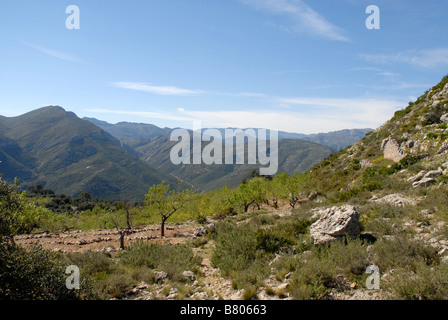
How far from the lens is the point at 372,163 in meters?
30.5

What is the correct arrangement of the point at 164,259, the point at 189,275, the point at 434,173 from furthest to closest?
the point at 434,173, the point at 164,259, the point at 189,275

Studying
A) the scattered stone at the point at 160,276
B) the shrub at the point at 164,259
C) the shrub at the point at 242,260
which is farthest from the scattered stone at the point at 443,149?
the scattered stone at the point at 160,276

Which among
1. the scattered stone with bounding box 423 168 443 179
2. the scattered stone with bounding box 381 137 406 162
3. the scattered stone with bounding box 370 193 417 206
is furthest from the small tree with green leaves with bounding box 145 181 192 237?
the scattered stone with bounding box 381 137 406 162

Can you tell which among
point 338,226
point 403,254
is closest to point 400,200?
point 338,226

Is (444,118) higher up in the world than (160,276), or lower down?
higher up

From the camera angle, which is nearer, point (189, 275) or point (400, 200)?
point (189, 275)

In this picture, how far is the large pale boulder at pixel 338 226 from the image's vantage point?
32.4 feet

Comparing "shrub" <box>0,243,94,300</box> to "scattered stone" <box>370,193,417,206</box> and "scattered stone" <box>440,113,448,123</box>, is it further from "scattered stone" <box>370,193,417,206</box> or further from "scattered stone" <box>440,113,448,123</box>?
"scattered stone" <box>440,113,448,123</box>

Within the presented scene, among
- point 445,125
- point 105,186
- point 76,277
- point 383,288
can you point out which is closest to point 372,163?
point 445,125

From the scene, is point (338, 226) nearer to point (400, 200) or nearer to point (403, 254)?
point (403, 254)

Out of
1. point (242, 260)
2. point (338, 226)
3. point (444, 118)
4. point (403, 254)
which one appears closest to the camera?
point (403, 254)

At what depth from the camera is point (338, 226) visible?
10.0 meters

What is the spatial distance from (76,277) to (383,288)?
9640mm
